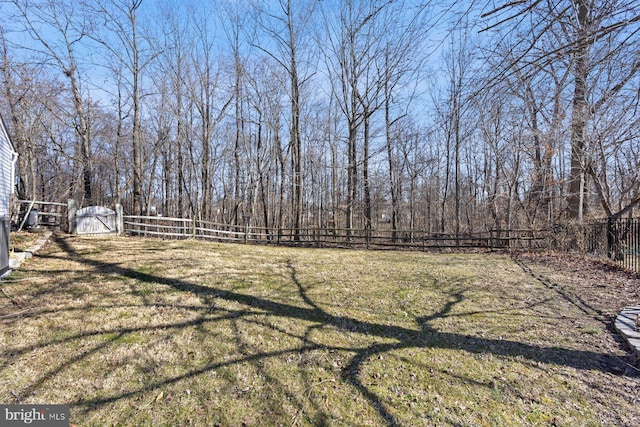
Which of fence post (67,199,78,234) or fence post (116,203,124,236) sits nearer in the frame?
fence post (67,199,78,234)

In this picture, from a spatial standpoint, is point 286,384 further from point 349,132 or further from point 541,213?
point 541,213

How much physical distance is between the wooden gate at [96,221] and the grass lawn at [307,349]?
5.34 m

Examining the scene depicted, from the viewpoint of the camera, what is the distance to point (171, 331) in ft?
13.3

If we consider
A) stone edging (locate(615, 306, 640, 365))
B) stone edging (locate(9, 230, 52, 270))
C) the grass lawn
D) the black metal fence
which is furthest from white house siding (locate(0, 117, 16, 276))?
the black metal fence

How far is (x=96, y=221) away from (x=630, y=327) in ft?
51.1

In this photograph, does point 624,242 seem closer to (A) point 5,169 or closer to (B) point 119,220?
(B) point 119,220

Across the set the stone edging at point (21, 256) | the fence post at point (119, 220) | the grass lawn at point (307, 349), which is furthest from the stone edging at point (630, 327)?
the fence post at point (119, 220)

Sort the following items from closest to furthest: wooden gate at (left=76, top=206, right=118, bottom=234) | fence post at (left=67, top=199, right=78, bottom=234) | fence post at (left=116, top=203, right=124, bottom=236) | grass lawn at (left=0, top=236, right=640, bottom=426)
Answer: grass lawn at (left=0, top=236, right=640, bottom=426), fence post at (left=67, top=199, right=78, bottom=234), wooden gate at (left=76, top=206, right=118, bottom=234), fence post at (left=116, top=203, right=124, bottom=236)

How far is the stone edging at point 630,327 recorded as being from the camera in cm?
347

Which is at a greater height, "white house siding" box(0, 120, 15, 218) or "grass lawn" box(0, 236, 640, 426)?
"white house siding" box(0, 120, 15, 218)

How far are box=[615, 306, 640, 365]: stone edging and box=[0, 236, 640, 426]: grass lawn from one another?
14cm

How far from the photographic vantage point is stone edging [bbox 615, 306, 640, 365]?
3472 mm

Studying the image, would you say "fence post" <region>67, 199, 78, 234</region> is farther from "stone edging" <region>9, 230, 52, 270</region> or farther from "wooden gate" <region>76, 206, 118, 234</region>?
"stone edging" <region>9, 230, 52, 270</region>

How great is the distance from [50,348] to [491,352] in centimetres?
565
